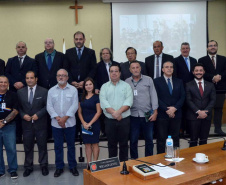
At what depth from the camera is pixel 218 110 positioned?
4676 mm

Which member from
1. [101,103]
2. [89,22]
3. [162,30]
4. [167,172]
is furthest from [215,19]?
[167,172]

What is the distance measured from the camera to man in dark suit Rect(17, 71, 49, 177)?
13.4 ft

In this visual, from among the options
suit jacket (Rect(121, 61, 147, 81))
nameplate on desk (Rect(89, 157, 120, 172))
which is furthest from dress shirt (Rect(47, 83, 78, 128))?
nameplate on desk (Rect(89, 157, 120, 172))

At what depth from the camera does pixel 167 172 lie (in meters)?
2.34

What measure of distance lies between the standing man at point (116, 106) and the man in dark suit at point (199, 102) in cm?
104

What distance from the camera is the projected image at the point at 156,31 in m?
7.13

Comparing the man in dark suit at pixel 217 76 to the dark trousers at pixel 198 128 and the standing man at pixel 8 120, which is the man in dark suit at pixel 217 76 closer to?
the dark trousers at pixel 198 128

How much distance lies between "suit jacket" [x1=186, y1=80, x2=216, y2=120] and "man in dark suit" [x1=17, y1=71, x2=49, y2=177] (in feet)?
7.22

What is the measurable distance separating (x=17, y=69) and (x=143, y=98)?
2.16m

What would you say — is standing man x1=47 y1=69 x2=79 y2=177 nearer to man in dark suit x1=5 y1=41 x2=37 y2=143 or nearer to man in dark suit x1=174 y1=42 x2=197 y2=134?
man in dark suit x1=5 y1=41 x2=37 y2=143

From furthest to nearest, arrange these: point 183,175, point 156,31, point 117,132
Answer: point 156,31, point 117,132, point 183,175

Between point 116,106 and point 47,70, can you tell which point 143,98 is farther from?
point 47,70

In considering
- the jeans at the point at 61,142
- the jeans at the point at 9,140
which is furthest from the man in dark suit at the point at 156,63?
the jeans at the point at 9,140

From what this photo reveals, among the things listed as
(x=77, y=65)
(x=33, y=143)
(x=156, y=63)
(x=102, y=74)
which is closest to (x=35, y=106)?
(x=33, y=143)
